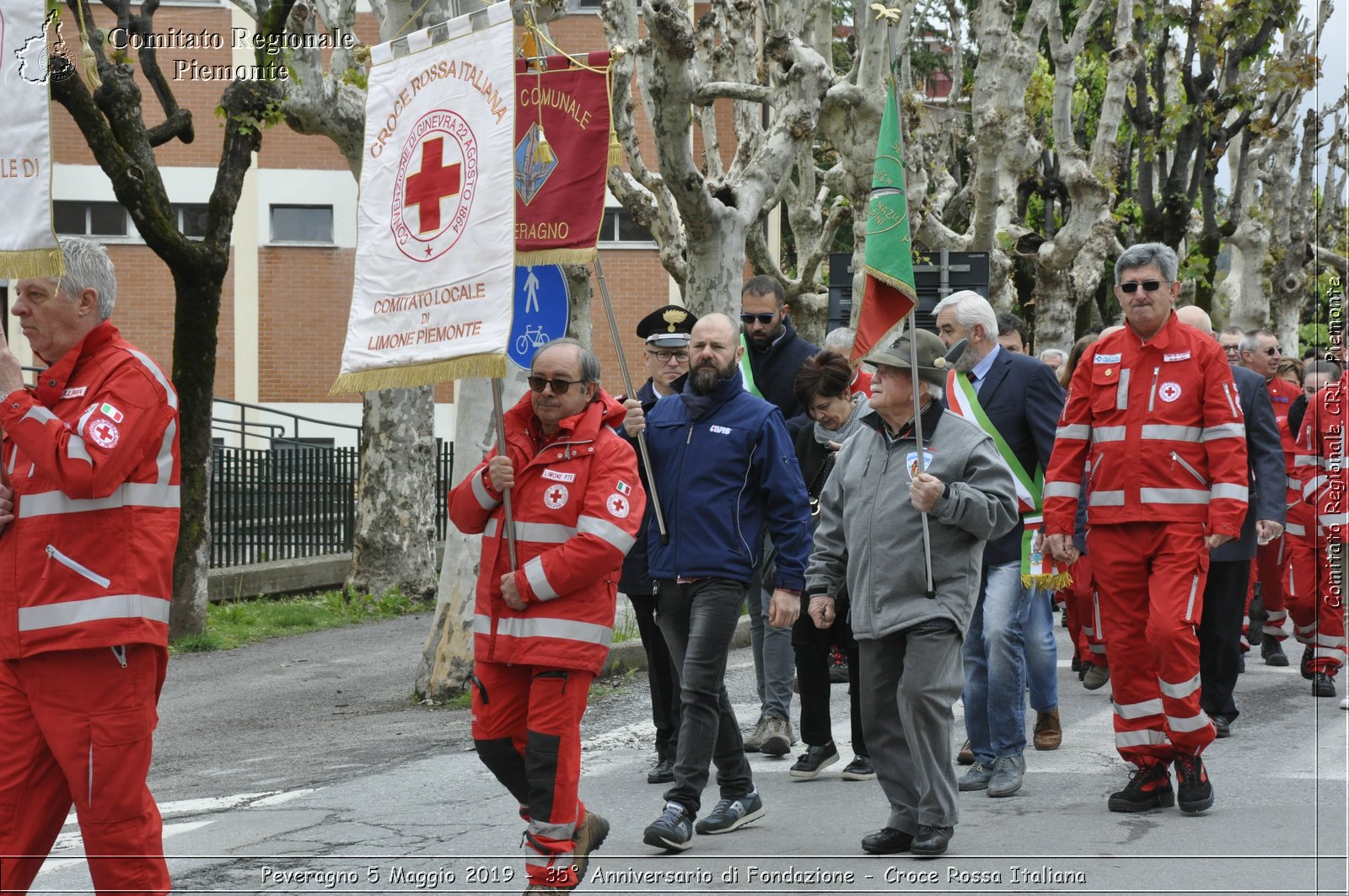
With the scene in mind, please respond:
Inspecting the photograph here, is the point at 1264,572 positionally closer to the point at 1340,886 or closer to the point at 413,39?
the point at 1340,886

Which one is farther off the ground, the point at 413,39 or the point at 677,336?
the point at 413,39

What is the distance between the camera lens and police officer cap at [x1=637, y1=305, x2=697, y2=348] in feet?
24.7

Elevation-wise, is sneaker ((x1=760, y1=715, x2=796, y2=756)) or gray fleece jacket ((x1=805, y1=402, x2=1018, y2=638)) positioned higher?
gray fleece jacket ((x1=805, y1=402, x2=1018, y2=638))

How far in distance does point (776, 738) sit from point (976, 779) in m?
1.12

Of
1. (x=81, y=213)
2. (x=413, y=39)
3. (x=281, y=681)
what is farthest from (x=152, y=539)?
(x=81, y=213)

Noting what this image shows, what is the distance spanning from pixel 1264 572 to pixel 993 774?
5.29m

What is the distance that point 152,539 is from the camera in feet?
15.8

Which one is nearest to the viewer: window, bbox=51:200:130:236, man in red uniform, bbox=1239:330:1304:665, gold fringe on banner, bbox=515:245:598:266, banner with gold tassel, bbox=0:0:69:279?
banner with gold tassel, bbox=0:0:69:279

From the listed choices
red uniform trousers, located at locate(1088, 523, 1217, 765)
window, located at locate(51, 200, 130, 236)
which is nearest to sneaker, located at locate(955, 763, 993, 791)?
red uniform trousers, located at locate(1088, 523, 1217, 765)

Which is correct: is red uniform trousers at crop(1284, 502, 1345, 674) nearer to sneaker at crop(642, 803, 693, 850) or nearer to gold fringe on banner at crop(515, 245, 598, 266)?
sneaker at crop(642, 803, 693, 850)

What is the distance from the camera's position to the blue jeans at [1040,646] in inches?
312

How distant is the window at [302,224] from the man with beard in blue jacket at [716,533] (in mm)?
26329

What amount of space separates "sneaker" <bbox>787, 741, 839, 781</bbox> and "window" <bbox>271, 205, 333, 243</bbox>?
26.0m

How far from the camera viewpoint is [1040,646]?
796 centimetres
